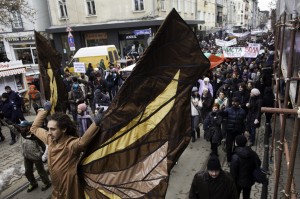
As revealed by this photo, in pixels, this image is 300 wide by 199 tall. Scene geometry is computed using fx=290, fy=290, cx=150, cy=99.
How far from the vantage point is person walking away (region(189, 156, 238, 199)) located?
11.8ft

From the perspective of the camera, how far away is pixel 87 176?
2.79 m

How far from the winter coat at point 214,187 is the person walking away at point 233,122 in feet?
10.0

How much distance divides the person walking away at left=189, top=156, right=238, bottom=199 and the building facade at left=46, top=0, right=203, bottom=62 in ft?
75.1

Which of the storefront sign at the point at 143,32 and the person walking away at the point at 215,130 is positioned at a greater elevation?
the storefront sign at the point at 143,32

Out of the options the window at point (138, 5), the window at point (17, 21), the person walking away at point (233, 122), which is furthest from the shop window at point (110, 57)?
the person walking away at point (233, 122)

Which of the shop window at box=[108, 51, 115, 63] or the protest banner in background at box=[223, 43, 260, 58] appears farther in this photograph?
the shop window at box=[108, 51, 115, 63]

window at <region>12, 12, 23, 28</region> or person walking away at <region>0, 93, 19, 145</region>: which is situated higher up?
window at <region>12, 12, 23, 28</region>

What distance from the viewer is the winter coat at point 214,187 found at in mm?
3607

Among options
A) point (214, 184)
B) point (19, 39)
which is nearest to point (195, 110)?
point (214, 184)

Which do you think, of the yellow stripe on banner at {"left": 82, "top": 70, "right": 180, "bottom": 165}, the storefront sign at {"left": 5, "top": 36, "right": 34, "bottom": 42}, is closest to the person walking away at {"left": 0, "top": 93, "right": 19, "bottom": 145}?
the yellow stripe on banner at {"left": 82, "top": 70, "right": 180, "bottom": 165}

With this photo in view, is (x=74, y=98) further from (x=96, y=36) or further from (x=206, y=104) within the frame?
(x=96, y=36)

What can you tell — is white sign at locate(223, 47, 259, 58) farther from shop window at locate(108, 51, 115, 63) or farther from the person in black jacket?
the person in black jacket

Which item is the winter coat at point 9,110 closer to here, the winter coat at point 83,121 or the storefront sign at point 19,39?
the winter coat at point 83,121

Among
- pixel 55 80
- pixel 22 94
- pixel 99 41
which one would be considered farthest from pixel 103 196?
pixel 99 41
